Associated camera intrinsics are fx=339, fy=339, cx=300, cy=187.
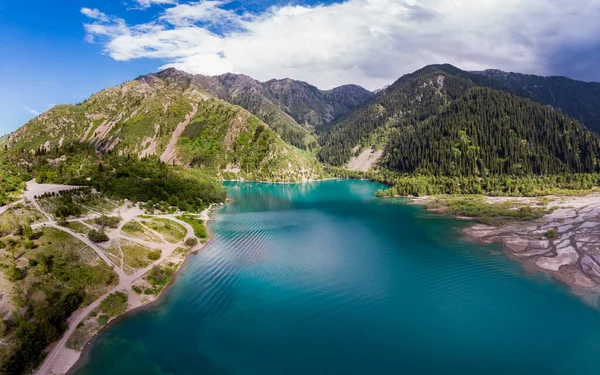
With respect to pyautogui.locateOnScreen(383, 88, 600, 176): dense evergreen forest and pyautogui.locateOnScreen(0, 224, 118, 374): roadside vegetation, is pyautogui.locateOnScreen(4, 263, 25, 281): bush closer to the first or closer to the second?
pyautogui.locateOnScreen(0, 224, 118, 374): roadside vegetation

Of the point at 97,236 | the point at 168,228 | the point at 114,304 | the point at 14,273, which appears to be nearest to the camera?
the point at 14,273

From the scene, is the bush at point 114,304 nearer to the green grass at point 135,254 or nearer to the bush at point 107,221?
the green grass at point 135,254

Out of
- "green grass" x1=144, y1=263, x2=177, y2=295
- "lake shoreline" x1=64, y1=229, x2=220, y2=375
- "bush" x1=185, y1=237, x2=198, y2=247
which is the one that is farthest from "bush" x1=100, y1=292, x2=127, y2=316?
"bush" x1=185, y1=237, x2=198, y2=247

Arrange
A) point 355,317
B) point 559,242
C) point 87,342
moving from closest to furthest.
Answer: point 87,342
point 355,317
point 559,242

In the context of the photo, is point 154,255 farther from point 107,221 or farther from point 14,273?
point 14,273

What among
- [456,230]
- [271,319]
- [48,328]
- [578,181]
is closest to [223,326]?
[271,319]

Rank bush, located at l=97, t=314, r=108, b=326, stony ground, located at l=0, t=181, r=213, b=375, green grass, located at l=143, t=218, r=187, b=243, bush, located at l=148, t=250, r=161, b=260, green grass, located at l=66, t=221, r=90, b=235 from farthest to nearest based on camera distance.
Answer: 1. green grass, located at l=143, t=218, r=187, b=243
2. green grass, located at l=66, t=221, r=90, b=235
3. bush, located at l=148, t=250, r=161, b=260
4. bush, located at l=97, t=314, r=108, b=326
5. stony ground, located at l=0, t=181, r=213, b=375

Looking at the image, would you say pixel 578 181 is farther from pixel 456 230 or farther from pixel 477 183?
pixel 456 230

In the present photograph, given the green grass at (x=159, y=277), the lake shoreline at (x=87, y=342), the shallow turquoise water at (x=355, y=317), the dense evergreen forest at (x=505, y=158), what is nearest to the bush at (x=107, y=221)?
the green grass at (x=159, y=277)

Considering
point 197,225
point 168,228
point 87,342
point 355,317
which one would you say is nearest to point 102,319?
point 87,342
